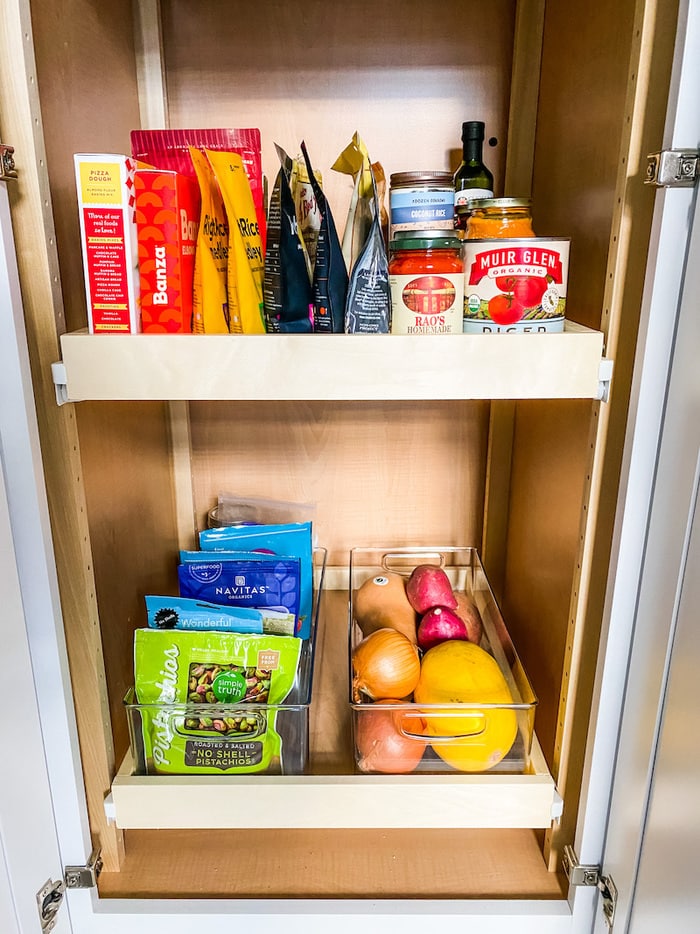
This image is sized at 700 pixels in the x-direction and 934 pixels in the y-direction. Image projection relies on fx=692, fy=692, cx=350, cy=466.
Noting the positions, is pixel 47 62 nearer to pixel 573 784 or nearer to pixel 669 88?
pixel 669 88

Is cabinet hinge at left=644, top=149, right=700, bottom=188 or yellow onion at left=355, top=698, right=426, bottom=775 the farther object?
yellow onion at left=355, top=698, right=426, bottom=775

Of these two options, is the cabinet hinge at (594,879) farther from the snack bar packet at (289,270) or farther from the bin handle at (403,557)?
the snack bar packet at (289,270)

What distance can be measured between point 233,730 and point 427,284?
596mm

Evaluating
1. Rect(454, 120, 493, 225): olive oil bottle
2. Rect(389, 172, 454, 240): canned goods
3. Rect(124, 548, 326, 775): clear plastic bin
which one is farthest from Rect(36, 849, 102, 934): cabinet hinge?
Rect(454, 120, 493, 225): olive oil bottle

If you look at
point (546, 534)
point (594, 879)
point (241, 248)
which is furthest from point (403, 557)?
point (241, 248)

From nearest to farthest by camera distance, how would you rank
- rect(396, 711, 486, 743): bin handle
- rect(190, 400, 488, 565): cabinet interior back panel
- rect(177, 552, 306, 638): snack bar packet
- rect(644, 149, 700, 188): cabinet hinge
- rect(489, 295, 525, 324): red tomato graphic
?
rect(644, 149, 700, 188): cabinet hinge, rect(489, 295, 525, 324): red tomato graphic, rect(396, 711, 486, 743): bin handle, rect(177, 552, 306, 638): snack bar packet, rect(190, 400, 488, 565): cabinet interior back panel

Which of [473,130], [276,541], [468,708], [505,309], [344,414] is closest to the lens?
[505,309]

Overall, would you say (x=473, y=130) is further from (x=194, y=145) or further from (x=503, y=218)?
(x=194, y=145)

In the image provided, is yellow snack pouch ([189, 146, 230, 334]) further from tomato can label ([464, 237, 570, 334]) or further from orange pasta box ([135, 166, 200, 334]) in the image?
tomato can label ([464, 237, 570, 334])

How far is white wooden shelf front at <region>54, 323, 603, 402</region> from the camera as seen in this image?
73 cm

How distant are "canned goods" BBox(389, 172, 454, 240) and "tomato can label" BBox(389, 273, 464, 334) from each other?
0.10 meters

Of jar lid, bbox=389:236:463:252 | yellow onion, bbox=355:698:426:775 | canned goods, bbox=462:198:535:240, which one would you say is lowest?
yellow onion, bbox=355:698:426:775

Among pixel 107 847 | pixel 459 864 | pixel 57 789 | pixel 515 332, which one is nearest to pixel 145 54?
pixel 515 332

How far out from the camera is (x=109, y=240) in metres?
0.73
